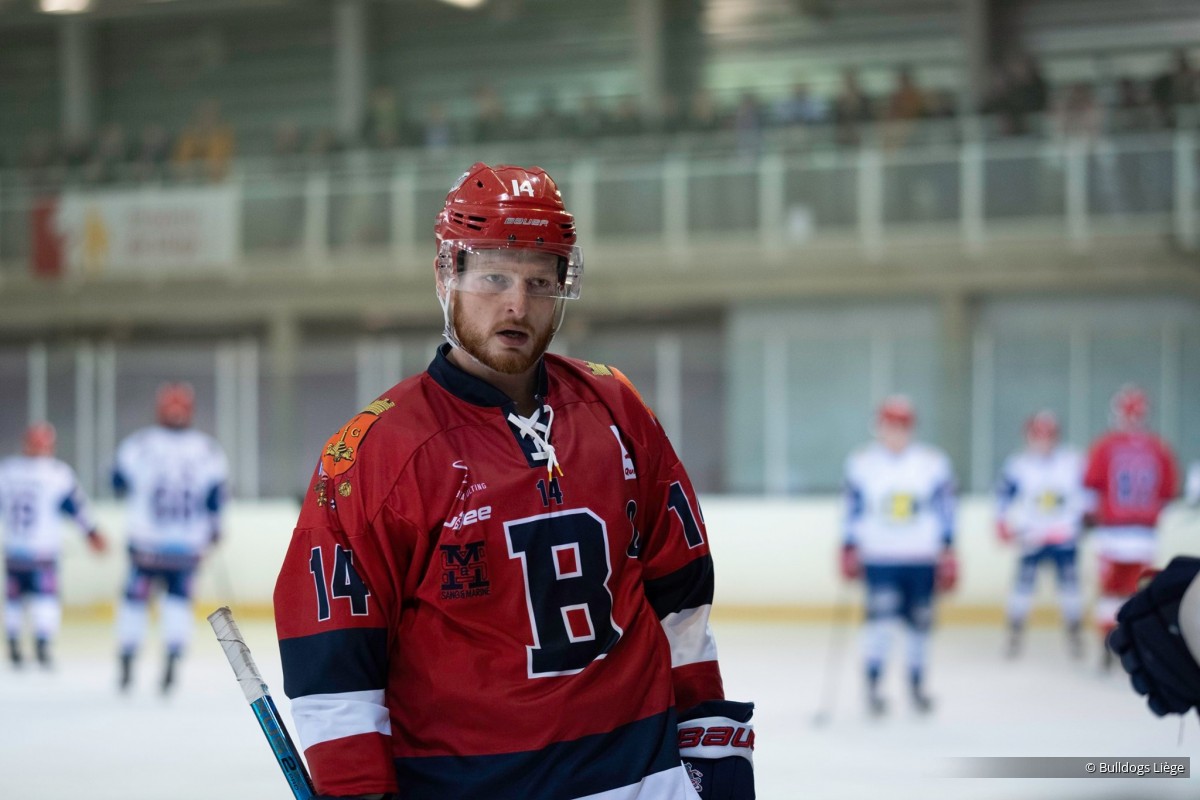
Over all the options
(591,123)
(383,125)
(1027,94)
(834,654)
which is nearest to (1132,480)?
(834,654)

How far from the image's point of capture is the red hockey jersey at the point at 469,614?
1.82 metres

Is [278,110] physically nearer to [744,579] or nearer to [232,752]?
[744,579]

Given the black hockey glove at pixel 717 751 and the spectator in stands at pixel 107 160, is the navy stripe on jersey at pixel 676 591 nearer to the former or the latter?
the black hockey glove at pixel 717 751

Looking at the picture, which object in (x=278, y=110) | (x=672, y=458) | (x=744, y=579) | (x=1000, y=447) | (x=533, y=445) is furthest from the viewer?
(x=278, y=110)

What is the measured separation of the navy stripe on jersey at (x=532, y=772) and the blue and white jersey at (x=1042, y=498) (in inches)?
283

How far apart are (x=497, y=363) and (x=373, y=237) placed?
11967 mm

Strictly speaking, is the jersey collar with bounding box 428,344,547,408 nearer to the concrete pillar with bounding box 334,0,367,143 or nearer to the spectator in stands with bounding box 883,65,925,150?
the spectator in stands with bounding box 883,65,925,150

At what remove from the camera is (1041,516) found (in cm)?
878

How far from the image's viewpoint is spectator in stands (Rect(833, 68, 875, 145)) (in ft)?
42.4

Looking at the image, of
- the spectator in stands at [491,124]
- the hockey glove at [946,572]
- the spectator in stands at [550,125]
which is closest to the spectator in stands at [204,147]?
the spectator in stands at [491,124]

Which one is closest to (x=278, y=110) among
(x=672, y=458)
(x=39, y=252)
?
(x=39, y=252)

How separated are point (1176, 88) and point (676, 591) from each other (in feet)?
37.6

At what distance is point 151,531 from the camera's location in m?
7.57

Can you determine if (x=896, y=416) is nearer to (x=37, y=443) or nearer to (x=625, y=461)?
(x=37, y=443)
